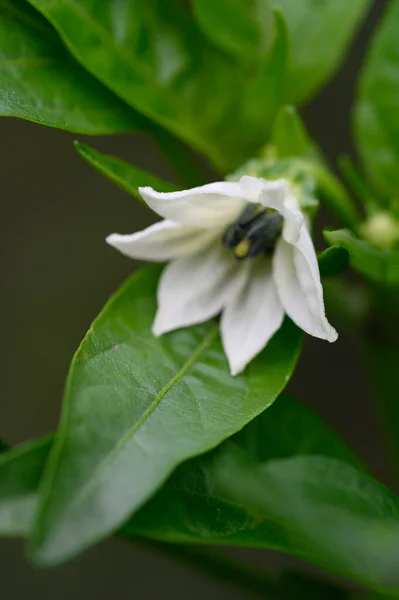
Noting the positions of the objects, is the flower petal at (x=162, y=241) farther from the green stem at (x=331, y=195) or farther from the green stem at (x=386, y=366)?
the green stem at (x=386, y=366)

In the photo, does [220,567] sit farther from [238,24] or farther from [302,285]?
[238,24]

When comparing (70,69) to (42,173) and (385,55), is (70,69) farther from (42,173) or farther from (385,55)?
(42,173)

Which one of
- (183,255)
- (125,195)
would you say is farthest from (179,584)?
(183,255)

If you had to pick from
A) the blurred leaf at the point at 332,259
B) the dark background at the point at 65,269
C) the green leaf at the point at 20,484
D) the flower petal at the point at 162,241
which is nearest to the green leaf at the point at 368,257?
the blurred leaf at the point at 332,259

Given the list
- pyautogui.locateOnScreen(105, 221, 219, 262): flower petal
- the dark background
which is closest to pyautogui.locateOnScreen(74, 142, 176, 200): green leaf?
pyautogui.locateOnScreen(105, 221, 219, 262): flower petal

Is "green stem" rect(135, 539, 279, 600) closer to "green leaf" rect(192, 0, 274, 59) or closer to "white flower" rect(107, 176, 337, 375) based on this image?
"white flower" rect(107, 176, 337, 375)

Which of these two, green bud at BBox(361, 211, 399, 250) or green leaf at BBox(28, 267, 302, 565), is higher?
green bud at BBox(361, 211, 399, 250)
